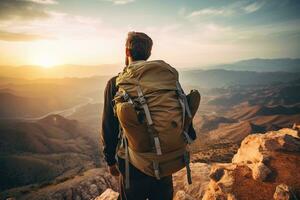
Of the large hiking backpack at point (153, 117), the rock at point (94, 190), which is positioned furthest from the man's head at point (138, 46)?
the rock at point (94, 190)

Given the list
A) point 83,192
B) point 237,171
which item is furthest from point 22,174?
point 237,171

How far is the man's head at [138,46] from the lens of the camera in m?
2.38

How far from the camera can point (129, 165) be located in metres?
2.34

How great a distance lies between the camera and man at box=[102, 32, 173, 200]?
7.73 ft

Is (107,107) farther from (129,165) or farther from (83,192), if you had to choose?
(83,192)

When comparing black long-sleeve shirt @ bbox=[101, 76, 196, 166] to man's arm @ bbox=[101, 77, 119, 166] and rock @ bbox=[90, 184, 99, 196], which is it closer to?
man's arm @ bbox=[101, 77, 119, 166]

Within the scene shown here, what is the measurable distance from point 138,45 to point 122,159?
1.20 m

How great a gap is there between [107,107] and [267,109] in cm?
10735

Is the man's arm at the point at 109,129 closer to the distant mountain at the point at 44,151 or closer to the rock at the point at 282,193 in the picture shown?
the rock at the point at 282,193

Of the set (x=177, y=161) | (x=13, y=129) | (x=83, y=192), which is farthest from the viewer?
(x=13, y=129)

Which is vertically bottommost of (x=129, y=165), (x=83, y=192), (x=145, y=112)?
(x=83, y=192)

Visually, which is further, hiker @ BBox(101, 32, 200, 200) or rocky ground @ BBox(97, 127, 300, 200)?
rocky ground @ BBox(97, 127, 300, 200)

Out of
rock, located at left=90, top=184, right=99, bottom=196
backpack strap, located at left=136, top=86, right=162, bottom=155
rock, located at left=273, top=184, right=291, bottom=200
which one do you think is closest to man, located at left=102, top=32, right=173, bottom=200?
backpack strap, located at left=136, top=86, right=162, bottom=155

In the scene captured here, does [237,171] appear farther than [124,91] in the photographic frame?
Yes
